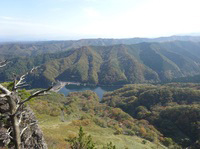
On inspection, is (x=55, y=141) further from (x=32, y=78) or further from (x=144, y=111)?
(x=32, y=78)

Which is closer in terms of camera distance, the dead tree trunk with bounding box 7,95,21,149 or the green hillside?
the dead tree trunk with bounding box 7,95,21,149

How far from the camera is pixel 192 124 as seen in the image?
2426 inches

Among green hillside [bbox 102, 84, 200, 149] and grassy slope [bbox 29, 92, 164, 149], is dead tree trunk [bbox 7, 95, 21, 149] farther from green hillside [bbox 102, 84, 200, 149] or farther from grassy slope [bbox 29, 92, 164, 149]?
green hillside [bbox 102, 84, 200, 149]

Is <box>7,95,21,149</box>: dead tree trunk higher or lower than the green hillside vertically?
higher

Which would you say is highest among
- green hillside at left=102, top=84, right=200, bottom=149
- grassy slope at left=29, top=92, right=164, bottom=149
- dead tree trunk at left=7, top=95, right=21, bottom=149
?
dead tree trunk at left=7, top=95, right=21, bottom=149

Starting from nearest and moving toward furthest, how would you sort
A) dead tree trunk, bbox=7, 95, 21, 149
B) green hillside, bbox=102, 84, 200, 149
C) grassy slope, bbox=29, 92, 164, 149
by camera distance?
dead tree trunk, bbox=7, 95, 21, 149, grassy slope, bbox=29, 92, 164, 149, green hillside, bbox=102, 84, 200, 149

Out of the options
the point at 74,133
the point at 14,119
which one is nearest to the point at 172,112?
the point at 74,133

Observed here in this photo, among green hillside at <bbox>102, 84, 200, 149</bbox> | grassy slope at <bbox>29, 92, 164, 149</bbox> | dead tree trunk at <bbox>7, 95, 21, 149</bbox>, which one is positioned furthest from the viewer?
green hillside at <bbox>102, 84, 200, 149</bbox>

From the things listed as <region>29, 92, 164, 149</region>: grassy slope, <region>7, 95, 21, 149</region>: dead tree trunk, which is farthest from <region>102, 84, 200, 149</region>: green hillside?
<region>7, 95, 21, 149</region>: dead tree trunk

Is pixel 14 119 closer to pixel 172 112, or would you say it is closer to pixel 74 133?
pixel 74 133

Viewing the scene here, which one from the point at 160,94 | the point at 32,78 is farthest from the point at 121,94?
the point at 32,78

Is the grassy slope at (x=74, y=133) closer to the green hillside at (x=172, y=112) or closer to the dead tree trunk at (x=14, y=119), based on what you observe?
the dead tree trunk at (x=14, y=119)

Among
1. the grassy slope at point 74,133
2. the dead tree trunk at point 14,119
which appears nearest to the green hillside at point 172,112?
the grassy slope at point 74,133

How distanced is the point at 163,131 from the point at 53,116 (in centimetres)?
4543
